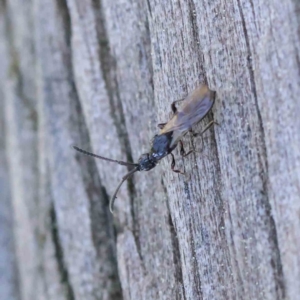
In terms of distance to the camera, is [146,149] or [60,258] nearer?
[146,149]

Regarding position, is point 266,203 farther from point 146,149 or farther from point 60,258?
point 60,258

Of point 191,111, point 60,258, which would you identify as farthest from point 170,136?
point 60,258

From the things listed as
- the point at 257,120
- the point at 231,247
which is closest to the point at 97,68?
the point at 257,120

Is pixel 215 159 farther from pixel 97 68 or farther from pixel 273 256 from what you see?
pixel 97 68

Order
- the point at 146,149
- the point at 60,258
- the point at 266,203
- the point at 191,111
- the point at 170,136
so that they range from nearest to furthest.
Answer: the point at 266,203 < the point at 191,111 < the point at 170,136 < the point at 146,149 < the point at 60,258

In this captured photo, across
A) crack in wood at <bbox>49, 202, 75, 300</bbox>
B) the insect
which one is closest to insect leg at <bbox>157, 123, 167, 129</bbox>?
the insect

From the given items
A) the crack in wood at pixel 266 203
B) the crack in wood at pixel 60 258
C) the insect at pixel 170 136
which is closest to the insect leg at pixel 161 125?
the insect at pixel 170 136

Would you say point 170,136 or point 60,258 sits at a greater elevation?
point 170,136
